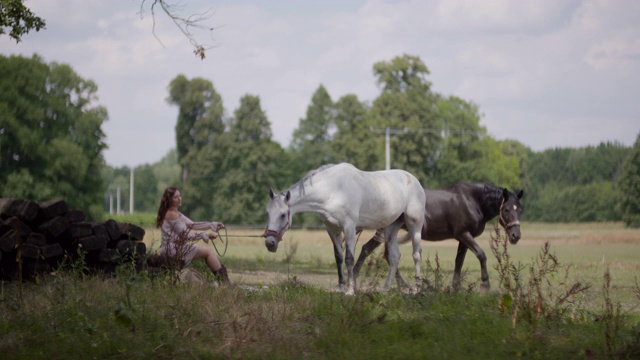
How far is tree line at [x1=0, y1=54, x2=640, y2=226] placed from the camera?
2068 inches

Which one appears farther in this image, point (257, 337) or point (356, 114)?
point (356, 114)

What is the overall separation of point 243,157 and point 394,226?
192 ft

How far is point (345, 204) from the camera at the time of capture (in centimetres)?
1229

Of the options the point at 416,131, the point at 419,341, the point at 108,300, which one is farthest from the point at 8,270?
the point at 416,131

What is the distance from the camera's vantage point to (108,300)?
31.1 ft

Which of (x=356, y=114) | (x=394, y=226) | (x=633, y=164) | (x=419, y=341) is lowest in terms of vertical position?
(x=419, y=341)

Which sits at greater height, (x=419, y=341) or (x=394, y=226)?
(x=394, y=226)

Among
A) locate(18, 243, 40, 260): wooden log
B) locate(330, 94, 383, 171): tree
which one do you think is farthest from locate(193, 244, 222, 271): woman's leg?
locate(330, 94, 383, 171): tree

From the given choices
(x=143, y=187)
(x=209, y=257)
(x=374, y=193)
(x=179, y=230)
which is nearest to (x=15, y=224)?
(x=179, y=230)

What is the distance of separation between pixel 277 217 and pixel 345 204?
42.1 inches

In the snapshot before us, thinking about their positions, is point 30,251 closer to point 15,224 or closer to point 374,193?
point 15,224

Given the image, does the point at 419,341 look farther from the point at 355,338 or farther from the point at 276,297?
the point at 276,297

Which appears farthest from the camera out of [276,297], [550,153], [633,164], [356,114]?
[550,153]

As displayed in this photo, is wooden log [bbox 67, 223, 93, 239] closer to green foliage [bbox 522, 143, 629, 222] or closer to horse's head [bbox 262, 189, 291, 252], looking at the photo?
horse's head [bbox 262, 189, 291, 252]
